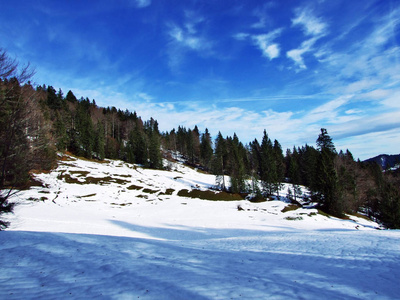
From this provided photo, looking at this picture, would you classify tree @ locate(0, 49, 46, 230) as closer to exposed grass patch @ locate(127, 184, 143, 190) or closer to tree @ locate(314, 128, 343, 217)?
exposed grass patch @ locate(127, 184, 143, 190)

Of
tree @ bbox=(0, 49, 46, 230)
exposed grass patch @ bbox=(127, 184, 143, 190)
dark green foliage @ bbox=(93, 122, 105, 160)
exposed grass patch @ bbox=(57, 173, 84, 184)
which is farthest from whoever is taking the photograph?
dark green foliage @ bbox=(93, 122, 105, 160)

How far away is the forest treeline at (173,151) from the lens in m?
12.4

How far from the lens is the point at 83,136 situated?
61.0 metres

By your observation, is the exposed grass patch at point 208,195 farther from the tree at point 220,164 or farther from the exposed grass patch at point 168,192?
the tree at point 220,164

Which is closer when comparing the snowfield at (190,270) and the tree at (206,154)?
the snowfield at (190,270)

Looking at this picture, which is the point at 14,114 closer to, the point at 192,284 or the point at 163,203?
the point at 192,284

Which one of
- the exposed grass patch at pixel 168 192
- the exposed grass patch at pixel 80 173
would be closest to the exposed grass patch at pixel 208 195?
the exposed grass patch at pixel 168 192

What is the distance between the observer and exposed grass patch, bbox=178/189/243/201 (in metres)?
41.8

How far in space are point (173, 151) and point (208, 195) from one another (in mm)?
63762

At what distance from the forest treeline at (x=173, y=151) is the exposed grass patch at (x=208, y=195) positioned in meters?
4.15

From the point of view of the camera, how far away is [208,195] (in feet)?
141

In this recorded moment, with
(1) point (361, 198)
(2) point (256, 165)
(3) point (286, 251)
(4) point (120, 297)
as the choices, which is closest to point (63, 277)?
(4) point (120, 297)

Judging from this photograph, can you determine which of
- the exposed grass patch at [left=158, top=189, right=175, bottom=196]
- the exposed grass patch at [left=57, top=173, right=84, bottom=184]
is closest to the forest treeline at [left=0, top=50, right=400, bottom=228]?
the exposed grass patch at [left=57, top=173, right=84, bottom=184]

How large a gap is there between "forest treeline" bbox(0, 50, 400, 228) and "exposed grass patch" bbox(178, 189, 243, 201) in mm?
4145
